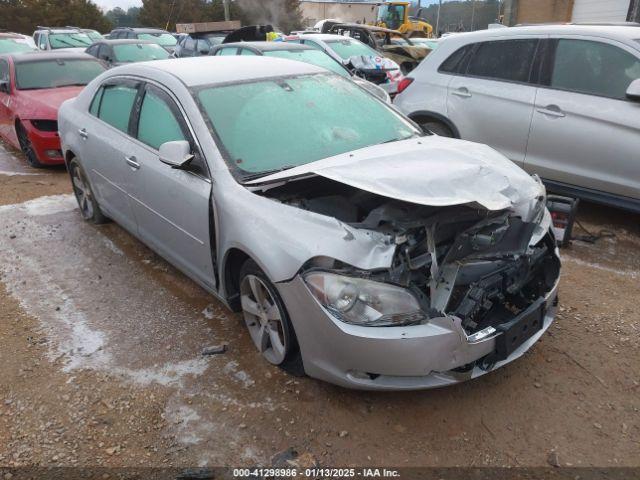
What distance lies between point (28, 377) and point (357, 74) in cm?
781

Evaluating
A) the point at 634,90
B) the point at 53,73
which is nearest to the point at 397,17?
the point at 53,73

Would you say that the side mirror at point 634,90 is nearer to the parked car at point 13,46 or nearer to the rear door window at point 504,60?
the rear door window at point 504,60

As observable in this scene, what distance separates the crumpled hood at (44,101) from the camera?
22.4 feet

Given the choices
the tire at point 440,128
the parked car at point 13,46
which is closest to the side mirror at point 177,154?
the tire at point 440,128

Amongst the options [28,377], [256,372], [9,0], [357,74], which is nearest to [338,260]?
[256,372]

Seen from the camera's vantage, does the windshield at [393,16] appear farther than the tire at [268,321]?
Yes

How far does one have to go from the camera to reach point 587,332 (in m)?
3.22

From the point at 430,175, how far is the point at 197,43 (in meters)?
12.4

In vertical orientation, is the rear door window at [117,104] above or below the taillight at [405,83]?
above

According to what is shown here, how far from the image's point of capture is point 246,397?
2783 mm

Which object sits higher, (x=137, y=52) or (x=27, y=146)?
(x=137, y=52)

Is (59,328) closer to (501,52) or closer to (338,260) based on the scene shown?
(338,260)

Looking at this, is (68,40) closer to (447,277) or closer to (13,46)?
(13,46)

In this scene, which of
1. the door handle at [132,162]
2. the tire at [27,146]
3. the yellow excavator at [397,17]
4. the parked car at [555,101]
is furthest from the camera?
the yellow excavator at [397,17]
